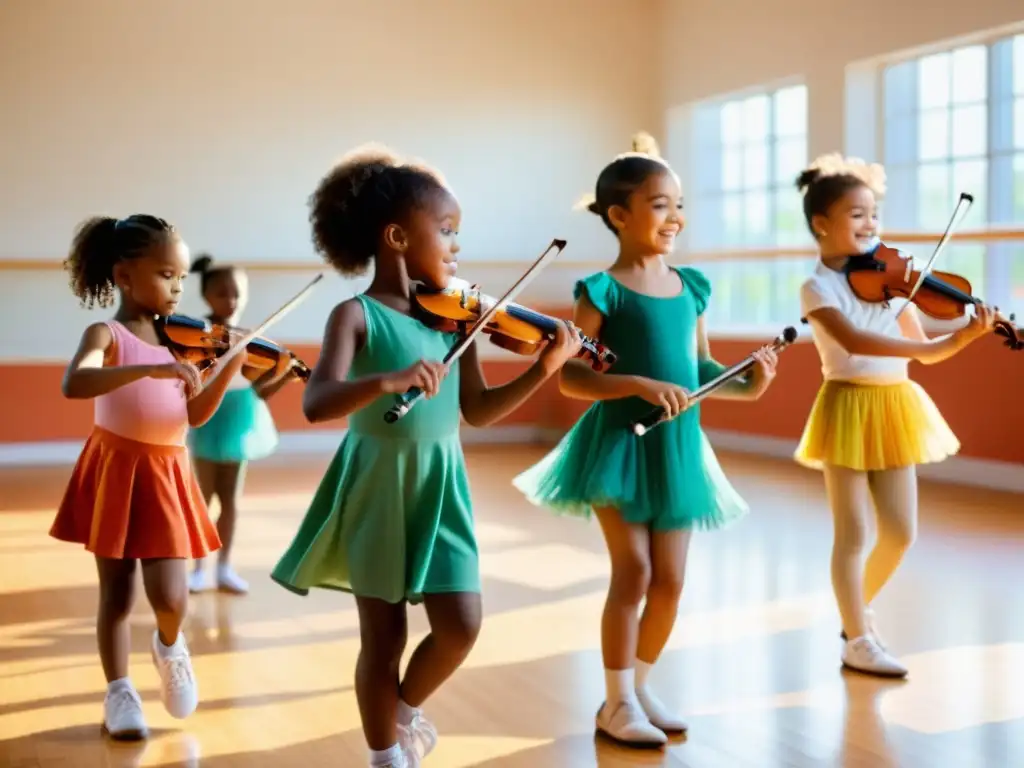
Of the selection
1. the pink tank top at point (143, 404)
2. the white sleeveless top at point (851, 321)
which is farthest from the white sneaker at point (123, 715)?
the white sleeveless top at point (851, 321)

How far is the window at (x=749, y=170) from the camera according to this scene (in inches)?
295

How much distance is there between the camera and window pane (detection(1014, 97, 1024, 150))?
6.01m

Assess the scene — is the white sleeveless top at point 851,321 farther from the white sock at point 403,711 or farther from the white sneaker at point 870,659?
the white sock at point 403,711

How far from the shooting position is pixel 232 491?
4094mm

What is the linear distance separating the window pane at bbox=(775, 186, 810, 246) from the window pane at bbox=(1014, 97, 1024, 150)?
151 centimetres

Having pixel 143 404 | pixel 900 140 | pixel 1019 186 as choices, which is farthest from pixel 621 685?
pixel 900 140

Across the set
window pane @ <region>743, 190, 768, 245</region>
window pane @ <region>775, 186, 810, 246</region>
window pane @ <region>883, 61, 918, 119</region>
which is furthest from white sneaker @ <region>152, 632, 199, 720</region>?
window pane @ <region>743, 190, 768, 245</region>

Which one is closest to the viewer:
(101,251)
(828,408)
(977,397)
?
(101,251)

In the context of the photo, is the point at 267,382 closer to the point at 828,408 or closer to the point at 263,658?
the point at 263,658

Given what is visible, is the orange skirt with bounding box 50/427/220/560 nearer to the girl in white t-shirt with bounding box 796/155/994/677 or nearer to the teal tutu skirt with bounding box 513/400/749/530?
the teal tutu skirt with bounding box 513/400/749/530

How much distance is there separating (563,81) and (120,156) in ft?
8.85

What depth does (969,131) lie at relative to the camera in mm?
6324

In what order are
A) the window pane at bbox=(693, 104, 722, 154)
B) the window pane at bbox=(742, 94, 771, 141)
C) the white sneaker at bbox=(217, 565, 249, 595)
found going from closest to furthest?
the white sneaker at bbox=(217, 565, 249, 595) → the window pane at bbox=(742, 94, 771, 141) → the window pane at bbox=(693, 104, 722, 154)

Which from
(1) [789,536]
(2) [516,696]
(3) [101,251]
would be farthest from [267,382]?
(1) [789,536]
